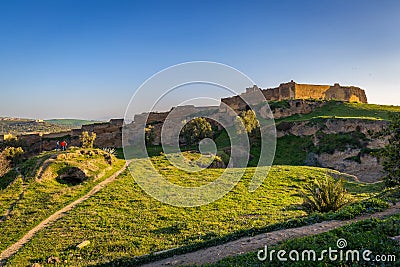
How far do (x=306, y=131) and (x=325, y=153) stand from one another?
579 centimetres

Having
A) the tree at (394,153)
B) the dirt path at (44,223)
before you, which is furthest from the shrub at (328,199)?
the dirt path at (44,223)

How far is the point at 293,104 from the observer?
44.6 metres

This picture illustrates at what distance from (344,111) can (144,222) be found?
124ft

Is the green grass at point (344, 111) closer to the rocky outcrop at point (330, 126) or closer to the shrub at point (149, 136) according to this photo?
the rocky outcrop at point (330, 126)

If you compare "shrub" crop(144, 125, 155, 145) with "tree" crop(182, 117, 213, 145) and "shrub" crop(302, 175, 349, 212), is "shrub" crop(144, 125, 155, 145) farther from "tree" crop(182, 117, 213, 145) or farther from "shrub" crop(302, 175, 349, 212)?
"shrub" crop(302, 175, 349, 212)

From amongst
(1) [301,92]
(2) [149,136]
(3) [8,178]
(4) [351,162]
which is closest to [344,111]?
(1) [301,92]

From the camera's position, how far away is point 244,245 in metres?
7.21

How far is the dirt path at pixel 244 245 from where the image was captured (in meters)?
6.82

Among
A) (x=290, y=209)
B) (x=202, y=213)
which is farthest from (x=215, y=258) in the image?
(x=290, y=209)

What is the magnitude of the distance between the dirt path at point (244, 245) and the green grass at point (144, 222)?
521 mm

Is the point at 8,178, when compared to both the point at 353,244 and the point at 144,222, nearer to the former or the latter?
the point at 144,222

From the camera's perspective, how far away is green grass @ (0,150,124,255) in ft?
37.0

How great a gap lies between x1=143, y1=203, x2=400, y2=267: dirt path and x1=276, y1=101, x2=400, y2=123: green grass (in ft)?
105

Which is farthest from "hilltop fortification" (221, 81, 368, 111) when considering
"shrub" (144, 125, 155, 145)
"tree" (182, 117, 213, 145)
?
"shrub" (144, 125, 155, 145)
